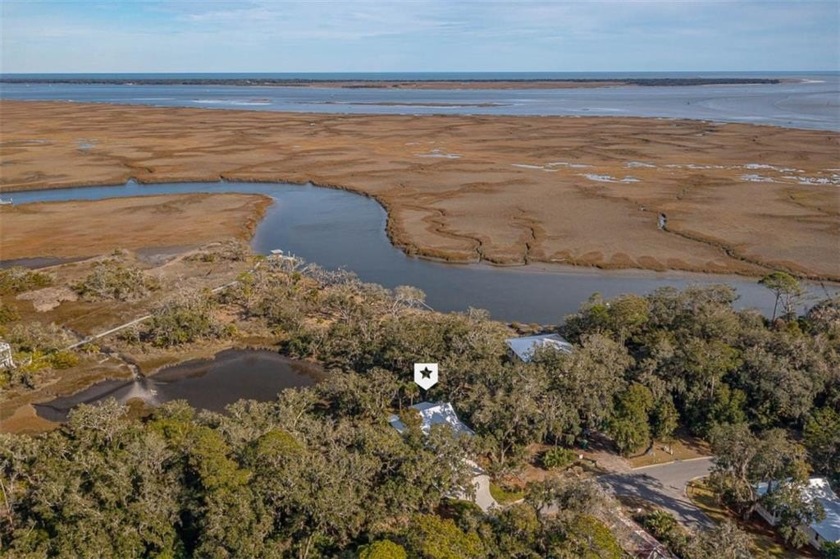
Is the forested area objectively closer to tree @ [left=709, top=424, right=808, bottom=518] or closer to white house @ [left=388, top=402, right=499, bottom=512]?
tree @ [left=709, top=424, right=808, bottom=518]

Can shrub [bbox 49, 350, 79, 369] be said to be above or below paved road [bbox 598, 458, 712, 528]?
above

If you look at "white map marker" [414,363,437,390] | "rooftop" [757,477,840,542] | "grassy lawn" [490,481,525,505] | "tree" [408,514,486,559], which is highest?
"tree" [408,514,486,559]

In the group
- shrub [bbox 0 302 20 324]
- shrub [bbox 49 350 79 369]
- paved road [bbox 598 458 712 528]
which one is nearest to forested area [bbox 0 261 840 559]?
paved road [bbox 598 458 712 528]

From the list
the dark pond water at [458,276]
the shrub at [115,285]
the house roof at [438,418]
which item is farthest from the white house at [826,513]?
the shrub at [115,285]

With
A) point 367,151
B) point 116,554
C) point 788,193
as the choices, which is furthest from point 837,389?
point 367,151

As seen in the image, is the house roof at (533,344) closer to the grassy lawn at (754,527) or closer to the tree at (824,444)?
the grassy lawn at (754,527)
